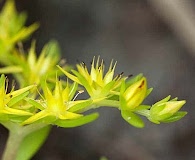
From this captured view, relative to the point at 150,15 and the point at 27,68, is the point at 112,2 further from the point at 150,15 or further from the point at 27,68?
the point at 27,68

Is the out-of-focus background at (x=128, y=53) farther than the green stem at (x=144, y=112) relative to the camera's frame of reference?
Yes

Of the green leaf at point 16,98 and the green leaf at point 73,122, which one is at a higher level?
the green leaf at point 16,98

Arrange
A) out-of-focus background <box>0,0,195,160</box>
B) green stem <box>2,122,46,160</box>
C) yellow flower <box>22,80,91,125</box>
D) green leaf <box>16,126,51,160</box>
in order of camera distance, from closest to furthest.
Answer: yellow flower <box>22,80,91,125</box>
green stem <box>2,122,46,160</box>
green leaf <box>16,126,51,160</box>
out-of-focus background <box>0,0,195,160</box>

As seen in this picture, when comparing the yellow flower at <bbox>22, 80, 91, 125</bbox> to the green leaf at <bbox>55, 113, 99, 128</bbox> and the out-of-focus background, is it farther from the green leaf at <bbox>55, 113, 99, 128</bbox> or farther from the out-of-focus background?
the out-of-focus background

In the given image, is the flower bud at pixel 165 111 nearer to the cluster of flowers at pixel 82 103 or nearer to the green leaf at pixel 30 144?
the cluster of flowers at pixel 82 103

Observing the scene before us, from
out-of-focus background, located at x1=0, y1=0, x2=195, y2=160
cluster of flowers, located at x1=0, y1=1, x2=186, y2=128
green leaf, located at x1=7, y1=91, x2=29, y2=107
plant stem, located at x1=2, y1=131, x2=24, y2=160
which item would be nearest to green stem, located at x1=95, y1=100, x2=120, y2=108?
cluster of flowers, located at x1=0, y1=1, x2=186, y2=128

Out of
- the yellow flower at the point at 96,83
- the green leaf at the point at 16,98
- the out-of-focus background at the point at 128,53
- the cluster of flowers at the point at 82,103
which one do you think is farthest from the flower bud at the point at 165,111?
the out-of-focus background at the point at 128,53

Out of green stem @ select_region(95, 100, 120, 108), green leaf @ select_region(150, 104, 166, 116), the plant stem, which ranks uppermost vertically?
green stem @ select_region(95, 100, 120, 108)
